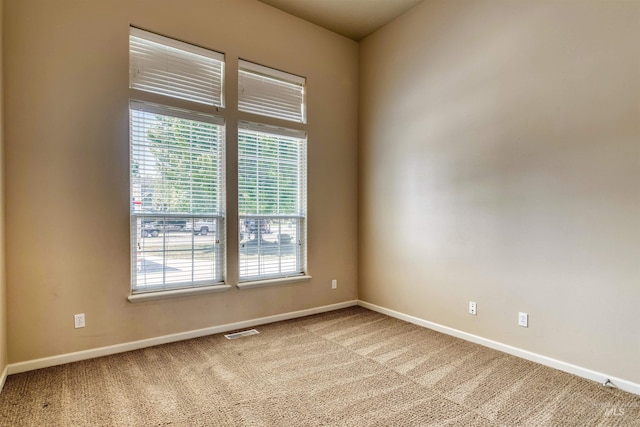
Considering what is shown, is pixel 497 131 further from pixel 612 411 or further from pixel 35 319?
pixel 35 319

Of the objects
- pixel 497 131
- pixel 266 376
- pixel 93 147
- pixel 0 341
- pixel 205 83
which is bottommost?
pixel 266 376

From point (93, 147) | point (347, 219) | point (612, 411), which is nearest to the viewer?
point (612, 411)

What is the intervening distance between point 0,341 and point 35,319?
28 cm

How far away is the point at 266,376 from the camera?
2.48 metres

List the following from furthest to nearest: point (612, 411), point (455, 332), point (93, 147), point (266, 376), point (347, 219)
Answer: point (347, 219) → point (455, 332) → point (93, 147) → point (266, 376) → point (612, 411)

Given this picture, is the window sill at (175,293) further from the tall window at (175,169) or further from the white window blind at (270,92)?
the white window blind at (270,92)

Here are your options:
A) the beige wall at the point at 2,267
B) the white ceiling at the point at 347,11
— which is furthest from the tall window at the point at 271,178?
the beige wall at the point at 2,267

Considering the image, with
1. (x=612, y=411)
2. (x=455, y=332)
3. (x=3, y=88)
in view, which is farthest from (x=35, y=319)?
(x=612, y=411)

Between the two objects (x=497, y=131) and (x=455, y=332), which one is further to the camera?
(x=455, y=332)

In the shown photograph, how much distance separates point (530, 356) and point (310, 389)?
1.80 meters

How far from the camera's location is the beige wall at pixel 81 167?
8.27ft

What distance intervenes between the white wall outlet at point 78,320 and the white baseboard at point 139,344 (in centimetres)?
21

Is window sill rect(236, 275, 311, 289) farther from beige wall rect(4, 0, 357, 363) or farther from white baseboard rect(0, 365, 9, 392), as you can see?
white baseboard rect(0, 365, 9, 392)

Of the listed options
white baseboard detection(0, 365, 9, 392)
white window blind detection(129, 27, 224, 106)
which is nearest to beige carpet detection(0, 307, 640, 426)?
white baseboard detection(0, 365, 9, 392)
